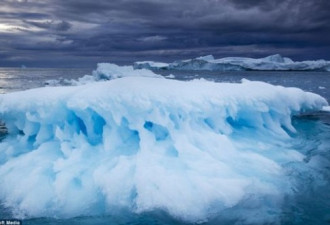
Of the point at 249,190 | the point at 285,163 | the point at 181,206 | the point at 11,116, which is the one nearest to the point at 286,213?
the point at 249,190

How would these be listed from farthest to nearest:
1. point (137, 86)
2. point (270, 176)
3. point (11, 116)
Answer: point (11, 116), point (137, 86), point (270, 176)

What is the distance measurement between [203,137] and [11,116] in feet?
12.4

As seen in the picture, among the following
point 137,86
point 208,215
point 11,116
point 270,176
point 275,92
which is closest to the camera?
point 208,215

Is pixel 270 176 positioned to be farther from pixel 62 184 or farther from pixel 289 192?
pixel 62 184

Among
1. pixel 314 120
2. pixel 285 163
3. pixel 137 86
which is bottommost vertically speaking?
pixel 314 120

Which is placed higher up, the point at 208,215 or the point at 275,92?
the point at 275,92

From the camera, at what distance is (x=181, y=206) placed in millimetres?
4488

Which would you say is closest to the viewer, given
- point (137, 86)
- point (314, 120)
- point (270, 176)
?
point (270, 176)

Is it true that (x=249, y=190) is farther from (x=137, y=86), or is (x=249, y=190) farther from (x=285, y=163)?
(x=137, y=86)

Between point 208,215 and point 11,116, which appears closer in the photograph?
point 208,215

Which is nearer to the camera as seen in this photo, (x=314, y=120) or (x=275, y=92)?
(x=275, y=92)

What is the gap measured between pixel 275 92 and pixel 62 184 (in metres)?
5.37

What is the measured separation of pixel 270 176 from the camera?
5.54 m

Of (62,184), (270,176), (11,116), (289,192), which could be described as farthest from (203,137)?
(11,116)
